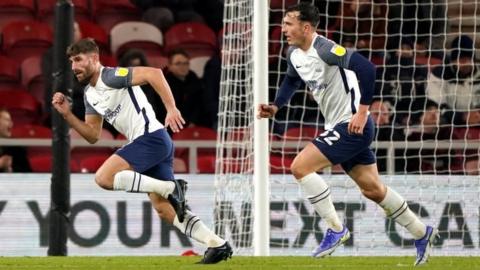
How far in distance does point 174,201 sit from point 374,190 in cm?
159

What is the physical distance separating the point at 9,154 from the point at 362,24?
4.12 metres

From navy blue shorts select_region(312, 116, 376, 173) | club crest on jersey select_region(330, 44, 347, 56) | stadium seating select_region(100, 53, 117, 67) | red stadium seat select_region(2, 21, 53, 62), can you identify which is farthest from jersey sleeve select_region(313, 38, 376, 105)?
red stadium seat select_region(2, 21, 53, 62)

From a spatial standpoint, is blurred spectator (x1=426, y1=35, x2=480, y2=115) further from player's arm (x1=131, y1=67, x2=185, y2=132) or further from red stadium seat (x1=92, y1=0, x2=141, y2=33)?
player's arm (x1=131, y1=67, x2=185, y2=132)

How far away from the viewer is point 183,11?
1700 cm

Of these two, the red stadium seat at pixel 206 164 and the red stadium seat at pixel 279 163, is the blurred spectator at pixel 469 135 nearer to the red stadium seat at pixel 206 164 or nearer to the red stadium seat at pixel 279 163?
the red stadium seat at pixel 279 163

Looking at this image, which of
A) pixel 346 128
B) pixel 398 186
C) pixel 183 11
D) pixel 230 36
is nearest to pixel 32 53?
pixel 183 11

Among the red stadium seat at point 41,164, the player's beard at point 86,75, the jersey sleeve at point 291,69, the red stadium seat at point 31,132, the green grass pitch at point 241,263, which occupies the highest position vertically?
the jersey sleeve at point 291,69

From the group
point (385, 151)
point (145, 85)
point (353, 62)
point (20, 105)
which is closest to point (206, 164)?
point (145, 85)

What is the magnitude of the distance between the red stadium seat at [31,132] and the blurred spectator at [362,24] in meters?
3.22

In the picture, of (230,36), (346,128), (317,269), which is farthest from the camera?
(230,36)

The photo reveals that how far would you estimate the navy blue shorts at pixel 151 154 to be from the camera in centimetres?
1013

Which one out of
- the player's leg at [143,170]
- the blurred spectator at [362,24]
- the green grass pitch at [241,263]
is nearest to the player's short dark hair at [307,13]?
the player's leg at [143,170]

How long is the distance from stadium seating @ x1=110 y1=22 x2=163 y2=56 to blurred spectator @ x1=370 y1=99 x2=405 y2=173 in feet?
10.3

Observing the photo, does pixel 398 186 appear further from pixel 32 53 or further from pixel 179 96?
pixel 32 53
